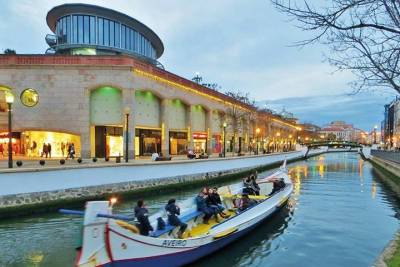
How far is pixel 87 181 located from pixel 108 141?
1867cm

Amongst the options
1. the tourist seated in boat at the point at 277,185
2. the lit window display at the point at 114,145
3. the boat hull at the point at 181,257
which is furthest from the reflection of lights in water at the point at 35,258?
the lit window display at the point at 114,145

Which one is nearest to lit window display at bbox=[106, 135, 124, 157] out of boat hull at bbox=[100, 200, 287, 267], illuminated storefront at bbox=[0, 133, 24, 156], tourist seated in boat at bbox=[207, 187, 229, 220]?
illuminated storefront at bbox=[0, 133, 24, 156]

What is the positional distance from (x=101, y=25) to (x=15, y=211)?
39024 millimetres

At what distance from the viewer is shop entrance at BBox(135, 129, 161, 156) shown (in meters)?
46.4

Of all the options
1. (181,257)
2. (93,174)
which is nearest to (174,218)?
(181,257)

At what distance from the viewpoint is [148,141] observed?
1884 inches

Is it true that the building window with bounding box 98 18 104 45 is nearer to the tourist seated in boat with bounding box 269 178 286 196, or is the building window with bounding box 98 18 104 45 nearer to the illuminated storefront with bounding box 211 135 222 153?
the illuminated storefront with bounding box 211 135 222 153

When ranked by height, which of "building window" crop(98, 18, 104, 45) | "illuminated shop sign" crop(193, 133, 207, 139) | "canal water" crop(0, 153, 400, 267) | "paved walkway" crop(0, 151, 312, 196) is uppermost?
"building window" crop(98, 18, 104, 45)

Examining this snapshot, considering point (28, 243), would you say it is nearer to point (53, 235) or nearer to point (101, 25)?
point (53, 235)

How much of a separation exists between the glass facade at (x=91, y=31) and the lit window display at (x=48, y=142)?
16.7 m

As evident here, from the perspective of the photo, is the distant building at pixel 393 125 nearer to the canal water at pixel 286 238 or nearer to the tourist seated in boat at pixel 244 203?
the canal water at pixel 286 238

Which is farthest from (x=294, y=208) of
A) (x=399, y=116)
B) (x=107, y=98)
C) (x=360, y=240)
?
(x=399, y=116)

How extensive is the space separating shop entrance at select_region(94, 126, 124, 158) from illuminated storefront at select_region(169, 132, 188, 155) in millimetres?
12113

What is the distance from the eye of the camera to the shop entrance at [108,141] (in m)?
40.7
